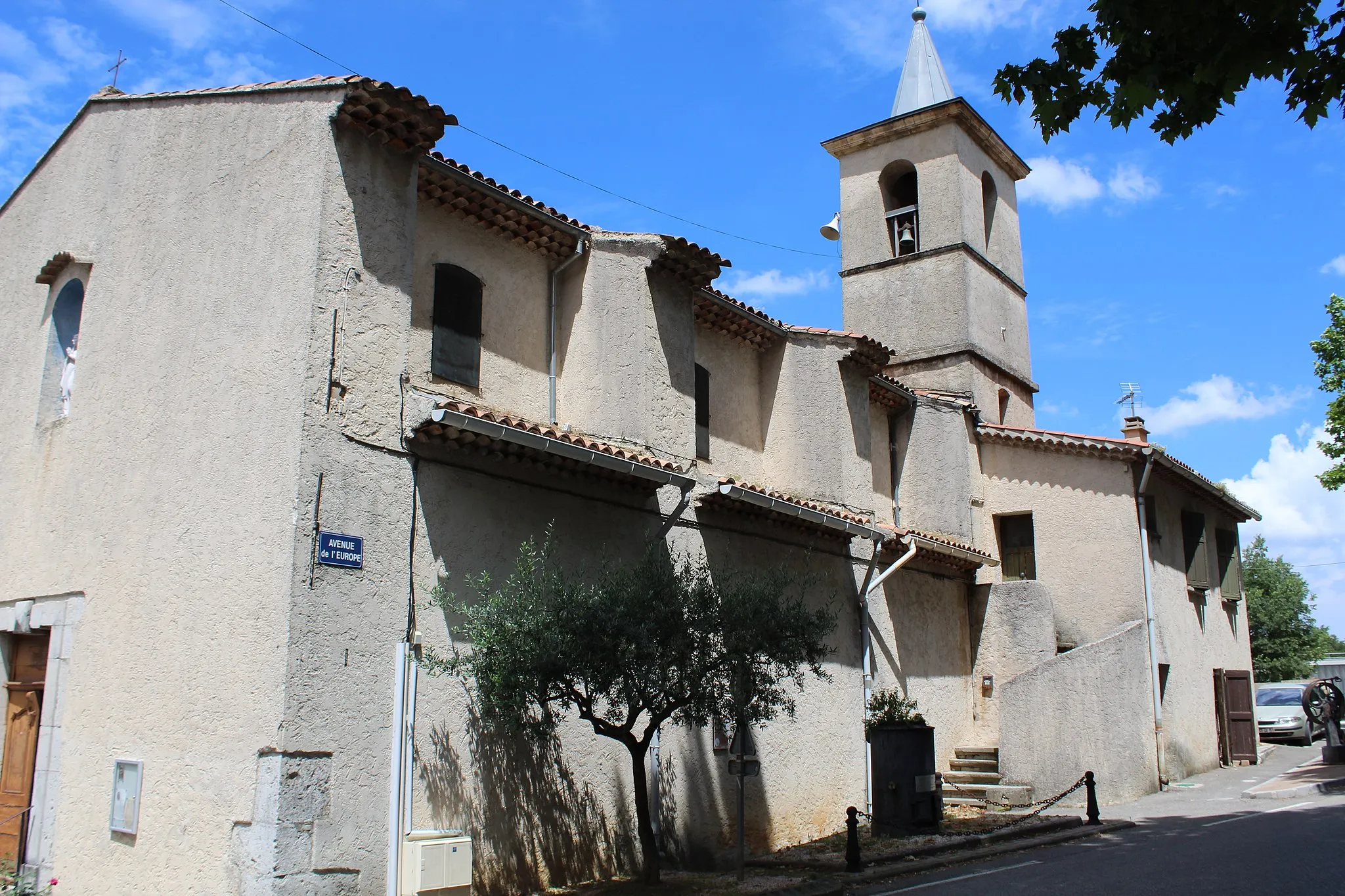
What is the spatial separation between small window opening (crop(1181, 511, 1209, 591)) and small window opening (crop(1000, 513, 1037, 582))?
3376 millimetres

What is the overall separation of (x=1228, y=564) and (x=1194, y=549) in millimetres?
3684

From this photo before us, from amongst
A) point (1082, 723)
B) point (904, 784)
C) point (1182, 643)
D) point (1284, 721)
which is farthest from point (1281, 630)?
point (904, 784)

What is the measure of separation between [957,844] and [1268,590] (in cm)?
3856

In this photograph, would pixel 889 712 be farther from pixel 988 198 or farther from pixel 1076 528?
pixel 988 198

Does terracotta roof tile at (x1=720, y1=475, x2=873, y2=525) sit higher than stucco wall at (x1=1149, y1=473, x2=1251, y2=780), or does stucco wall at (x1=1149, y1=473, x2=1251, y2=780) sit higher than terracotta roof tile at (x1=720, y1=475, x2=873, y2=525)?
terracotta roof tile at (x1=720, y1=475, x2=873, y2=525)

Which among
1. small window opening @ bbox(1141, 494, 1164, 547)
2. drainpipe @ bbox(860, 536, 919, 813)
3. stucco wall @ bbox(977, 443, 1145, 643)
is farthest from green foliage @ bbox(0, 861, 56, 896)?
small window opening @ bbox(1141, 494, 1164, 547)

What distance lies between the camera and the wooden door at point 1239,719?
21.1 meters

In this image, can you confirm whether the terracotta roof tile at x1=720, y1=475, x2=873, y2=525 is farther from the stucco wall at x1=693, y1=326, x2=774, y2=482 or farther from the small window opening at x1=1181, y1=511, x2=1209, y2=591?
the small window opening at x1=1181, y1=511, x2=1209, y2=591

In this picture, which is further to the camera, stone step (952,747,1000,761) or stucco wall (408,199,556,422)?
stone step (952,747,1000,761)

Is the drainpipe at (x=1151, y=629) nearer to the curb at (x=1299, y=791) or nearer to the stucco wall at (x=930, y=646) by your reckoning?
the curb at (x=1299, y=791)

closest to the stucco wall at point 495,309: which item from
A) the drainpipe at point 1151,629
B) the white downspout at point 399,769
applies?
the white downspout at point 399,769

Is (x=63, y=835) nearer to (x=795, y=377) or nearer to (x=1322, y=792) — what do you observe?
(x=795, y=377)

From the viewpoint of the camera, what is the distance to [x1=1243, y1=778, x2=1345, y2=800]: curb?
637 inches

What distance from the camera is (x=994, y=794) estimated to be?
1584 centimetres
